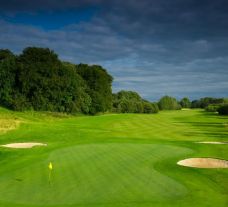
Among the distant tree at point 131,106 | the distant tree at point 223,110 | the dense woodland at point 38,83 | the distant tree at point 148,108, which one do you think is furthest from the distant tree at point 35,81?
the distant tree at point 148,108

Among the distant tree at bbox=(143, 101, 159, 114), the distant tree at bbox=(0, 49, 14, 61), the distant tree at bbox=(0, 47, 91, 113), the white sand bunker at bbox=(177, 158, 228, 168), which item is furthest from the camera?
the distant tree at bbox=(143, 101, 159, 114)

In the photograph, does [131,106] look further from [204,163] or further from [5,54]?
[204,163]

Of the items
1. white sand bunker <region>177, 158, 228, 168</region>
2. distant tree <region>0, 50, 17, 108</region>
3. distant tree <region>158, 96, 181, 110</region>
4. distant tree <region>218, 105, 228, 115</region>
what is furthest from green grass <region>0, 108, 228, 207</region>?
distant tree <region>158, 96, 181, 110</region>

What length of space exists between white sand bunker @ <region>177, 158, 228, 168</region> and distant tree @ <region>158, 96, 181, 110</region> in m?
149

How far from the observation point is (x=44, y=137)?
34875 mm

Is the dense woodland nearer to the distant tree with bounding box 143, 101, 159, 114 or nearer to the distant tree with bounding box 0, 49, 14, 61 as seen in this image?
the distant tree with bounding box 0, 49, 14, 61

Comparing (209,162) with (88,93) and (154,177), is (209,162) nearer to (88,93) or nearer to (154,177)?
(154,177)

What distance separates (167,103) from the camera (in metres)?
173

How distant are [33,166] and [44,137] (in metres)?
17.3

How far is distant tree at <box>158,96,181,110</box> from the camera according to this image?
558 feet

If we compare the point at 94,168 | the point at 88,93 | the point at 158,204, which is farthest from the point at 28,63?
the point at 158,204

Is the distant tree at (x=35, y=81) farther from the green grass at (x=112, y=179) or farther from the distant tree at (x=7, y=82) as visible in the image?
the green grass at (x=112, y=179)

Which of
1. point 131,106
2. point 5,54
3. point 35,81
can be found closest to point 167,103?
point 131,106

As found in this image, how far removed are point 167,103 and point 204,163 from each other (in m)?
154
